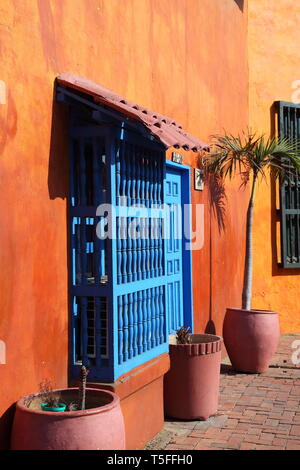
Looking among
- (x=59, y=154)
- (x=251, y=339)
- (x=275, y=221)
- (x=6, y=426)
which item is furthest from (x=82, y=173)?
(x=275, y=221)

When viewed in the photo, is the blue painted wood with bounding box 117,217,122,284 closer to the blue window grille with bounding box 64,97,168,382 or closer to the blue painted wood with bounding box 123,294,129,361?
the blue window grille with bounding box 64,97,168,382

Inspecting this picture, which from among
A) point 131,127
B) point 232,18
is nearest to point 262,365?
point 131,127

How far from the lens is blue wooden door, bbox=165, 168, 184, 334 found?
6.71 metres

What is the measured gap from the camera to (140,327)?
192 inches

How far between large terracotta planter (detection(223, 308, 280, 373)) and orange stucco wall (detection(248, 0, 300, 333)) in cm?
221

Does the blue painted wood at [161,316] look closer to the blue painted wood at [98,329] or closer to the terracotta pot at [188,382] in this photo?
the terracotta pot at [188,382]

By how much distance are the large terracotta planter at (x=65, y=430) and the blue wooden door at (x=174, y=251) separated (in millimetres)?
3045

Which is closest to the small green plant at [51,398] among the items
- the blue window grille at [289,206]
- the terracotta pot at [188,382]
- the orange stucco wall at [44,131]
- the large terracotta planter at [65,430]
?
the orange stucco wall at [44,131]

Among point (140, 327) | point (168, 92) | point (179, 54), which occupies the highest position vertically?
point (179, 54)

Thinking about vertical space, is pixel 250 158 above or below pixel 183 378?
above

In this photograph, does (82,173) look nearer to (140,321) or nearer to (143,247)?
(143,247)

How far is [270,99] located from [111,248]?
6101 mm

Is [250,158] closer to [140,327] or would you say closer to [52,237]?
[140,327]

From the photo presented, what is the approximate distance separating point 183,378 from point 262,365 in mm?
2148
